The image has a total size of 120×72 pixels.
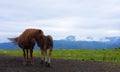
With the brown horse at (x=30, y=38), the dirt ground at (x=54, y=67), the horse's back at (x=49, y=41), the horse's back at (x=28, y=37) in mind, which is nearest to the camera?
the dirt ground at (x=54, y=67)

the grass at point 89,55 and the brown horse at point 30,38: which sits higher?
the brown horse at point 30,38

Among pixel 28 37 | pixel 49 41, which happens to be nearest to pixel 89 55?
pixel 28 37

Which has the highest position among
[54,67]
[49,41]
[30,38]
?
[30,38]

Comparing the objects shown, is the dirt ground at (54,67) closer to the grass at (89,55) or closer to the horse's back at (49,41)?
the horse's back at (49,41)

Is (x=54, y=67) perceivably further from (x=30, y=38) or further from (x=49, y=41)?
(x=30, y=38)

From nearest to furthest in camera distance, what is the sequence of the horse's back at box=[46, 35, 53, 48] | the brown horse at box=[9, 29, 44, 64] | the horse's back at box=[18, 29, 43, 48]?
the horse's back at box=[46, 35, 53, 48] → the brown horse at box=[9, 29, 44, 64] → the horse's back at box=[18, 29, 43, 48]

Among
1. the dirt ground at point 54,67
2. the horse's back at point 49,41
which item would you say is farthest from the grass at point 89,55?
the horse's back at point 49,41

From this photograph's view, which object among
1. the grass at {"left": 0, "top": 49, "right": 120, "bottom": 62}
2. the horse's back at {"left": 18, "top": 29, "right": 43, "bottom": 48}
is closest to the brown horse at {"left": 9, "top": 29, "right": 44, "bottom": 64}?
the horse's back at {"left": 18, "top": 29, "right": 43, "bottom": 48}

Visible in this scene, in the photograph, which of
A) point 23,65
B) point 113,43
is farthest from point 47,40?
point 113,43

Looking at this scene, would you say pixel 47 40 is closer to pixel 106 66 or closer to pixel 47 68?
pixel 47 68

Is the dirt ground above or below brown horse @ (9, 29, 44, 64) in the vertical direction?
below

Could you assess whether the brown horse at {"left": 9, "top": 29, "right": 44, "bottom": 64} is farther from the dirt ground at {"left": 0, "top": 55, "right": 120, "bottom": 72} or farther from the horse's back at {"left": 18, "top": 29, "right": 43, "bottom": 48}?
the dirt ground at {"left": 0, "top": 55, "right": 120, "bottom": 72}

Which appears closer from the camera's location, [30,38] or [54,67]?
[30,38]

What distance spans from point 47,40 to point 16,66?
230 cm
